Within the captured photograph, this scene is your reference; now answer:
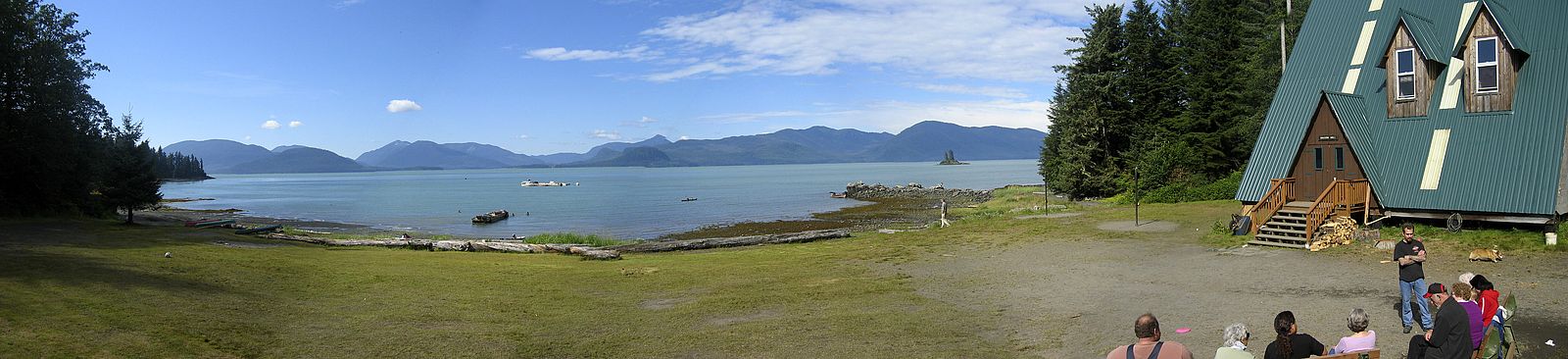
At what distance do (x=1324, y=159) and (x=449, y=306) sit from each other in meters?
24.7

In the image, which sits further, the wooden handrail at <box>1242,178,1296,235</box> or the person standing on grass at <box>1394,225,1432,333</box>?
the wooden handrail at <box>1242,178,1296,235</box>

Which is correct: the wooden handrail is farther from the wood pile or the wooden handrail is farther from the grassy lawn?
the grassy lawn

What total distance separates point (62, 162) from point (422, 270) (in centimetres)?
2838

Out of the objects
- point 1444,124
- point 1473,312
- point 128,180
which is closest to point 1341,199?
point 1444,124

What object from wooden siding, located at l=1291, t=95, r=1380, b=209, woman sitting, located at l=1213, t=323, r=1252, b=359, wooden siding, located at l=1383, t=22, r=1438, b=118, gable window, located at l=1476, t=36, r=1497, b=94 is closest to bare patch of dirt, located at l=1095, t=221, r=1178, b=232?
wooden siding, located at l=1291, t=95, r=1380, b=209

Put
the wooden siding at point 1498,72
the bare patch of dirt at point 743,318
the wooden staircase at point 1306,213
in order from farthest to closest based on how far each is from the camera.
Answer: the wooden siding at point 1498,72
the wooden staircase at point 1306,213
the bare patch of dirt at point 743,318

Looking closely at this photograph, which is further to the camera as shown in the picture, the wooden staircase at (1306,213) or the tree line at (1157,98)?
the tree line at (1157,98)

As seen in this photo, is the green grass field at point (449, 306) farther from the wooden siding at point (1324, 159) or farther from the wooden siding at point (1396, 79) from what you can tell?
the wooden siding at point (1396, 79)

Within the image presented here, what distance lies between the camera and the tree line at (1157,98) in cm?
5112

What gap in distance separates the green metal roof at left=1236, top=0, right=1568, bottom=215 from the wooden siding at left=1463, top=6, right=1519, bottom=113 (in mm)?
184

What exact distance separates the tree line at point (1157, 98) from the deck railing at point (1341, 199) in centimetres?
2612

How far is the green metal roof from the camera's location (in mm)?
21375

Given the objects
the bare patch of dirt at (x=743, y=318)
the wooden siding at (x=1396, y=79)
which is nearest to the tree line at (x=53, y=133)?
the bare patch of dirt at (x=743, y=318)

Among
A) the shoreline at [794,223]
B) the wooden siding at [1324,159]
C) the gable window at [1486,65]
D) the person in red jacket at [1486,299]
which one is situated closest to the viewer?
the person in red jacket at [1486,299]
